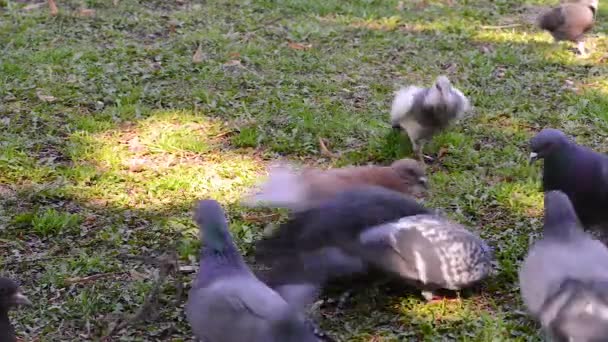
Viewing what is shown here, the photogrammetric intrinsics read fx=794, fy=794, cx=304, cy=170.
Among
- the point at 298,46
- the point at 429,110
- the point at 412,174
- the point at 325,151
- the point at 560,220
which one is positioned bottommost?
the point at 325,151

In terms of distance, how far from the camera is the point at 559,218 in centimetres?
347

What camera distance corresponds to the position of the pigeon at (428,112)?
18.0 feet

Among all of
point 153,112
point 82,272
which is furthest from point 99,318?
point 153,112

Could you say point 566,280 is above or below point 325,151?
above

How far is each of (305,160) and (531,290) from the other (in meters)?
2.40

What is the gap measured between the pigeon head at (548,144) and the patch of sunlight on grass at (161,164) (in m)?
1.79

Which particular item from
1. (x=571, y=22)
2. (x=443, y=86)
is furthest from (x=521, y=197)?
(x=571, y=22)

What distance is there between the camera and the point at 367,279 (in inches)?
148

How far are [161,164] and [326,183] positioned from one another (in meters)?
1.47

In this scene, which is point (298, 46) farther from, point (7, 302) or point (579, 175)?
point (7, 302)

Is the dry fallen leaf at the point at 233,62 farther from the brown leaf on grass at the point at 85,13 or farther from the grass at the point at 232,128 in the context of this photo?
the brown leaf on grass at the point at 85,13

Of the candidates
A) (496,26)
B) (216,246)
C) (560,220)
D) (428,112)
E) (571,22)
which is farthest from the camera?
(496,26)

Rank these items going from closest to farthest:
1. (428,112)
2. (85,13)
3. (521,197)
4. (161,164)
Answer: (521,197)
(161,164)
(428,112)
(85,13)

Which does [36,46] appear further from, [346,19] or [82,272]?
[82,272]
